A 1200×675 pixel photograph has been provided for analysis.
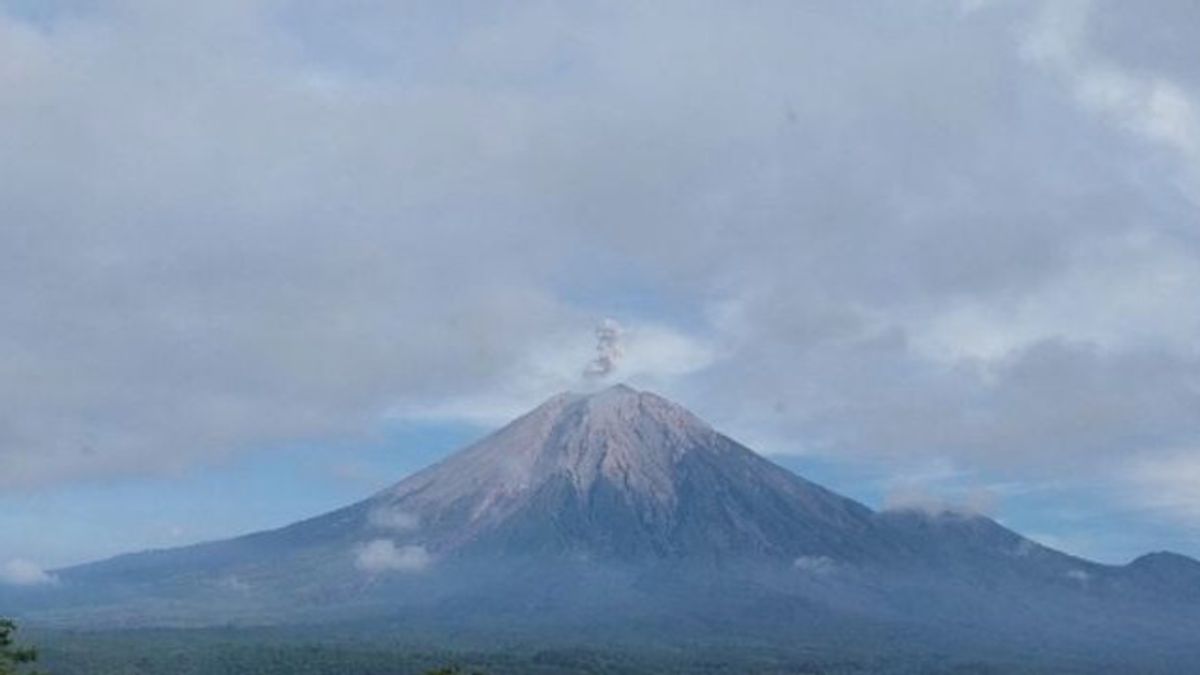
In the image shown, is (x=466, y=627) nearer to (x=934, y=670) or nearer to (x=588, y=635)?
(x=588, y=635)

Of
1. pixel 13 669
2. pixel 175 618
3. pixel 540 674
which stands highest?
pixel 175 618

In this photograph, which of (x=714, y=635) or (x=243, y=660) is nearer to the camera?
(x=243, y=660)

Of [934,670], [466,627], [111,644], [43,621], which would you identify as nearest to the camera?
[111,644]

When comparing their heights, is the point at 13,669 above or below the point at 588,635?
below

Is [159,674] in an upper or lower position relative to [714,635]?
lower

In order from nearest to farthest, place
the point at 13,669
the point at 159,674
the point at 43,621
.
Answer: the point at 13,669 < the point at 159,674 < the point at 43,621

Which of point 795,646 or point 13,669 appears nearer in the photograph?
point 13,669

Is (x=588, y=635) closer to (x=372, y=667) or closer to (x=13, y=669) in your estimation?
(x=372, y=667)

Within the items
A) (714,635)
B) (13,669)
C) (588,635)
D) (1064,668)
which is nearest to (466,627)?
(588,635)

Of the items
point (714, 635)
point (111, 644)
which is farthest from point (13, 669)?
point (714, 635)
